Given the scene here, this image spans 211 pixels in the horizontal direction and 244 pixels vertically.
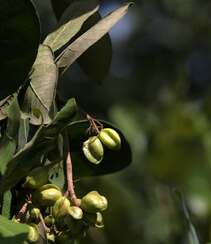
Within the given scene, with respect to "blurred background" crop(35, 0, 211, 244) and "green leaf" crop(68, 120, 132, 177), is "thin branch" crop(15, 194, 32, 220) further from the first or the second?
"blurred background" crop(35, 0, 211, 244)

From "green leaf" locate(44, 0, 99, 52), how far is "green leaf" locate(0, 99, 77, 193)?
0.45 feet

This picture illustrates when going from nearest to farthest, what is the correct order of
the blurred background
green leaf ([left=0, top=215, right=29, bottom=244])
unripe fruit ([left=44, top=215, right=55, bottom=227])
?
green leaf ([left=0, top=215, right=29, bottom=244])
unripe fruit ([left=44, top=215, right=55, bottom=227])
the blurred background

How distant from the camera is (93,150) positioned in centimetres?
103

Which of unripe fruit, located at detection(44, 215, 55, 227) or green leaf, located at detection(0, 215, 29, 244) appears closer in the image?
green leaf, located at detection(0, 215, 29, 244)

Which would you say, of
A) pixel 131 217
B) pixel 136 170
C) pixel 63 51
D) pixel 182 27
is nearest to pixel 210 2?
pixel 182 27

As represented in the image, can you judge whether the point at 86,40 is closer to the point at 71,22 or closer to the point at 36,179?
the point at 71,22

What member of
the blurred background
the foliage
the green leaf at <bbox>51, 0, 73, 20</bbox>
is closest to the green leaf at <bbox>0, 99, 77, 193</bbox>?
the foliage

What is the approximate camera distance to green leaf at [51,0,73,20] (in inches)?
45.9

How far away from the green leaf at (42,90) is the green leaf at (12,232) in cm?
13

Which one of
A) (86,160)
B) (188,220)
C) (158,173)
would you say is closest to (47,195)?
(86,160)

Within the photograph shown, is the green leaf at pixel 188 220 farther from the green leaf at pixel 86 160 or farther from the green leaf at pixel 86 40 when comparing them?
the green leaf at pixel 86 40

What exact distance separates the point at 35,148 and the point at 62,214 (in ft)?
0.25

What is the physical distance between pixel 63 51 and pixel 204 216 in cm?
118

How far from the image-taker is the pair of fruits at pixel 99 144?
1.03 metres
